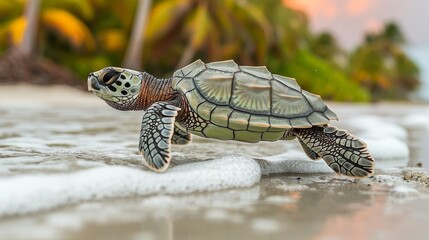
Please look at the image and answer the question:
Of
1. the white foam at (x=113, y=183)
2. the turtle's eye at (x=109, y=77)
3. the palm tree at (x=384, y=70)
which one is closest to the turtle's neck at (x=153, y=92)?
the turtle's eye at (x=109, y=77)

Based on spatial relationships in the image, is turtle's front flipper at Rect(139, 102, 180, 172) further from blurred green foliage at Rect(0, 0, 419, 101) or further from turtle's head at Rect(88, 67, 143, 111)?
blurred green foliage at Rect(0, 0, 419, 101)

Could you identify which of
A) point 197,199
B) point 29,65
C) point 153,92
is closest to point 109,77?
point 153,92

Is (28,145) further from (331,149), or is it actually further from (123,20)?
(123,20)

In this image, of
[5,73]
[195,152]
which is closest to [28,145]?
[195,152]

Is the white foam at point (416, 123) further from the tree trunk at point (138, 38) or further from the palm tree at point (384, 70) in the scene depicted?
the palm tree at point (384, 70)

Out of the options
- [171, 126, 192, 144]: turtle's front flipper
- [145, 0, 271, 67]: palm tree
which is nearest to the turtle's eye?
[171, 126, 192, 144]: turtle's front flipper

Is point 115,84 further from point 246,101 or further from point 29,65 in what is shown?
point 29,65

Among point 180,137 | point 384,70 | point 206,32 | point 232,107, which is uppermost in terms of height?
point 384,70
